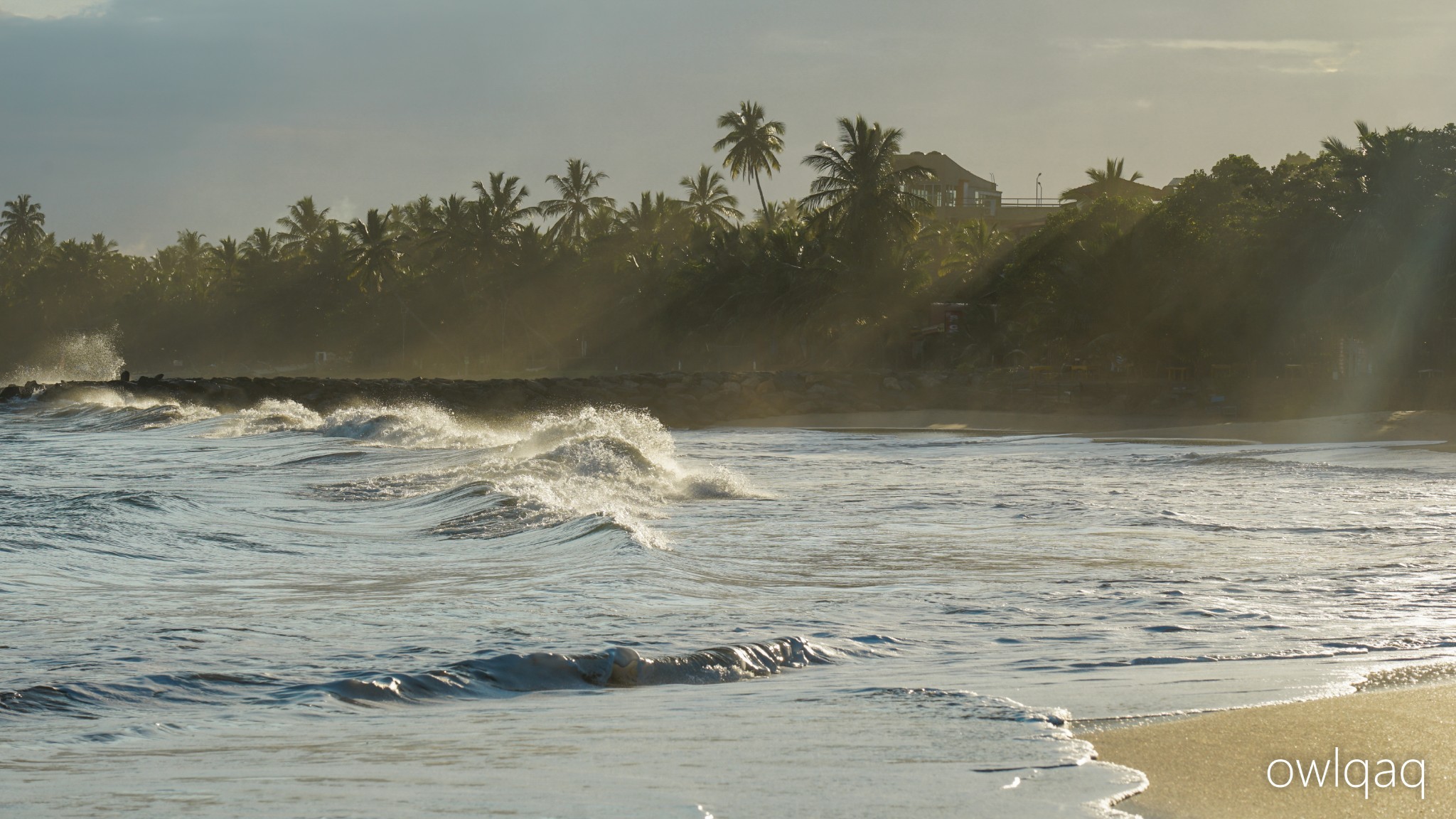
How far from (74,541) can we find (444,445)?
497 inches

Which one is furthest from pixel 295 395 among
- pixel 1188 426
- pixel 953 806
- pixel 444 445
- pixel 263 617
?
pixel 953 806

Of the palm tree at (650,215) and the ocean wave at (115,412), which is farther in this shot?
the palm tree at (650,215)

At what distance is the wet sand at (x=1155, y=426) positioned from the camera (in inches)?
974

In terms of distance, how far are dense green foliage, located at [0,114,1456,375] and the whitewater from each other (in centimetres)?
1901

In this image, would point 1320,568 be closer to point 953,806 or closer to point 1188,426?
point 953,806

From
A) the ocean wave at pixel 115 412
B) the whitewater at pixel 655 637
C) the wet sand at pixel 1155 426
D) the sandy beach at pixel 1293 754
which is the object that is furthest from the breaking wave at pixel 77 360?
the sandy beach at pixel 1293 754

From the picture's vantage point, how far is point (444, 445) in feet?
70.0

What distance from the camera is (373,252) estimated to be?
6844 cm

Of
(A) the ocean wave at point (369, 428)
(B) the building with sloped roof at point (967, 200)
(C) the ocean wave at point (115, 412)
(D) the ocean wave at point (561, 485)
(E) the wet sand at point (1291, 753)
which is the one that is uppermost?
(B) the building with sloped roof at point (967, 200)

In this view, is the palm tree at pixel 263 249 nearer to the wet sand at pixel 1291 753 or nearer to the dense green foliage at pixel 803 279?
the dense green foliage at pixel 803 279

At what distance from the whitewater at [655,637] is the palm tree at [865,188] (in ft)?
105

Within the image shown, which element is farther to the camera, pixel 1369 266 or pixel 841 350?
pixel 841 350

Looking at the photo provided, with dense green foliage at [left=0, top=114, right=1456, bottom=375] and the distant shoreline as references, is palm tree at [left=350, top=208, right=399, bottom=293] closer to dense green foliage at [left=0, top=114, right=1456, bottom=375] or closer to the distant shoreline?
dense green foliage at [left=0, top=114, right=1456, bottom=375]

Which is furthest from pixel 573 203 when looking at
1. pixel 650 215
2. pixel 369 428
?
pixel 369 428
